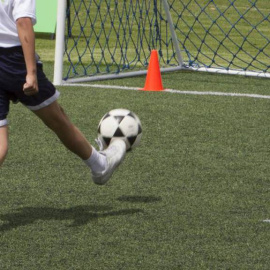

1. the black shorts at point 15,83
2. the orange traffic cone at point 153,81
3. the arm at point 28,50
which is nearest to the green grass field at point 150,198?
the black shorts at point 15,83

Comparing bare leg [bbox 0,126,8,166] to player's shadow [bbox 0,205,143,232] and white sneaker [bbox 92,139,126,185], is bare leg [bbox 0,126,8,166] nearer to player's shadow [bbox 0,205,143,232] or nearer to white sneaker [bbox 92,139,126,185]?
player's shadow [bbox 0,205,143,232]

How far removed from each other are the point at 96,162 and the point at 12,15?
1.01m

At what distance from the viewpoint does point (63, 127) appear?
487cm

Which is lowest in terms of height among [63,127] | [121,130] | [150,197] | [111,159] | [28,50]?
[150,197]

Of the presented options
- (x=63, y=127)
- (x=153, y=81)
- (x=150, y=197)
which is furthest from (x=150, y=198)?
(x=153, y=81)

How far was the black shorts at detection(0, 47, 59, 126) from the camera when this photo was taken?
461 cm

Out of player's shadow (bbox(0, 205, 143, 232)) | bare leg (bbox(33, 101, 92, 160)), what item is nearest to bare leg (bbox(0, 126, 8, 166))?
bare leg (bbox(33, 101, 92, 160))

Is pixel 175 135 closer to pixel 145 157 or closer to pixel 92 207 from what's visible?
pixel 145 157

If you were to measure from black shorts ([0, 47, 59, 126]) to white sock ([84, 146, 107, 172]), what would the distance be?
1.71ft

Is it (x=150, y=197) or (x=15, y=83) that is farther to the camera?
(x=150, y=197)

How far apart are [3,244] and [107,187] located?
4.17 feet

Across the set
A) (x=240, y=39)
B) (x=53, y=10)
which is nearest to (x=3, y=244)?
(x=53, y=10)

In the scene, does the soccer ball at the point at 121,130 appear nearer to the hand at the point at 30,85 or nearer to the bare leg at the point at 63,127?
the bare leg at the point at 63,127

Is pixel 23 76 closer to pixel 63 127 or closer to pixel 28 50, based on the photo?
pixel 28 50
